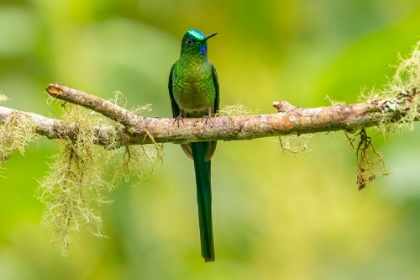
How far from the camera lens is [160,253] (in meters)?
4.04

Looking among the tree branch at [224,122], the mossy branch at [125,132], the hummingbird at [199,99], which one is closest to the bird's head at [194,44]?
the hummingbird at [199,99]

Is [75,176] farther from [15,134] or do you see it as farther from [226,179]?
[226,179]

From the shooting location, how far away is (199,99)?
149 inches

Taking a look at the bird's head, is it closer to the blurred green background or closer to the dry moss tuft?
the blurred green background

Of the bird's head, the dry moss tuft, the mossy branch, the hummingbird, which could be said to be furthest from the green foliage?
the bird's head

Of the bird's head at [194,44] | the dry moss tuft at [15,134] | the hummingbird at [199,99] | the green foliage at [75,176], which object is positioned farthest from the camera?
the bird's head at [194,44]

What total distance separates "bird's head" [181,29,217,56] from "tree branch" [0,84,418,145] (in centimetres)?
82

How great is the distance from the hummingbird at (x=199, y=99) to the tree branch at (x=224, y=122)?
0.63 metres

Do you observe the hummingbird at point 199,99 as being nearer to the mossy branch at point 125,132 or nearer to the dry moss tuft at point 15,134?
the mossy branch at point 125,132

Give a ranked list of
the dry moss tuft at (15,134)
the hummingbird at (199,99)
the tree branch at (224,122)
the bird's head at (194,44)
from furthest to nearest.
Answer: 1. the bird's head at (194,44)
2. the hummingbird at (199,99)
3. the dry moss tuft at (15,134)
4. the tree branch at (224,122)

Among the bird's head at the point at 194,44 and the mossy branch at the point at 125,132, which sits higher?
the bird's head at the point at 194,44

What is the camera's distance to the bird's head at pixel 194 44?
12.6 feet

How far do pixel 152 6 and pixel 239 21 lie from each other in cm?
68

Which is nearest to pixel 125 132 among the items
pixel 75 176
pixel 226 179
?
pixel 75 176
